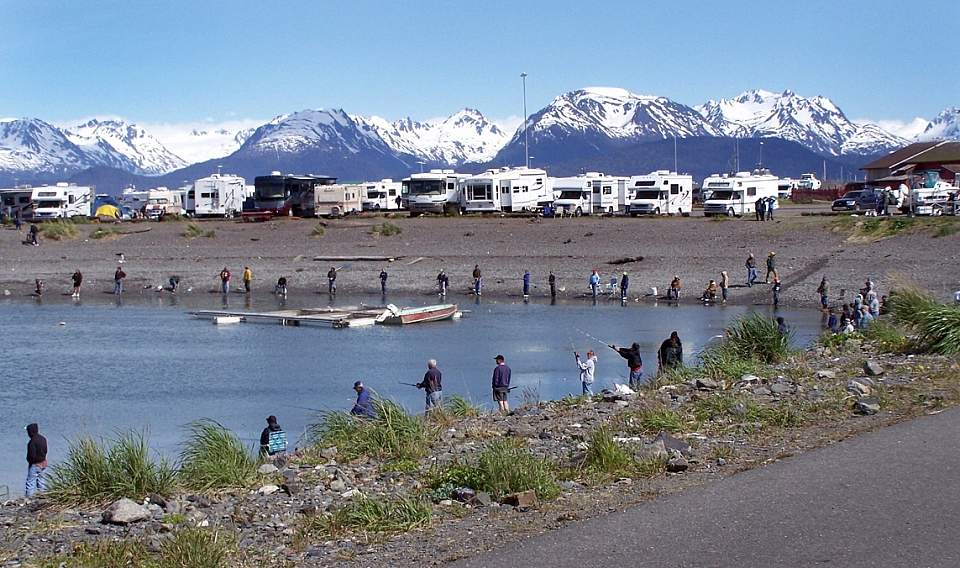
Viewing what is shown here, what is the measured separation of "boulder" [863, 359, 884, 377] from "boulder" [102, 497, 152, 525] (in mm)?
9693

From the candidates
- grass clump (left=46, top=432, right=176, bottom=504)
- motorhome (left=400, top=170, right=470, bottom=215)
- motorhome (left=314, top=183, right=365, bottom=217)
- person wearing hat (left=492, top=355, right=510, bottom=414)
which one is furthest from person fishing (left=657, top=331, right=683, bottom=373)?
motorhome (left=314, top=183, right=365, bottom=217)

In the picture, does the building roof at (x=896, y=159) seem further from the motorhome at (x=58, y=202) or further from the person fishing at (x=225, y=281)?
the person fishing at (x=225, y=281)

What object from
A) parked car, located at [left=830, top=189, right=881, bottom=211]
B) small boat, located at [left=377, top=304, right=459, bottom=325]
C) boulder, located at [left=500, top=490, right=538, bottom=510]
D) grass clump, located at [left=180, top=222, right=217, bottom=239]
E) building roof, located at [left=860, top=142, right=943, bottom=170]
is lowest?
small boat, located at [left=377, top=304, right=459, bottom=325]

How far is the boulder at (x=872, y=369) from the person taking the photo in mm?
15789

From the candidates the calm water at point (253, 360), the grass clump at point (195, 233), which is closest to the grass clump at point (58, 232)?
the grass clump at point (195, 233)

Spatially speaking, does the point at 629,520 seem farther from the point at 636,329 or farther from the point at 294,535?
the point at 636,329

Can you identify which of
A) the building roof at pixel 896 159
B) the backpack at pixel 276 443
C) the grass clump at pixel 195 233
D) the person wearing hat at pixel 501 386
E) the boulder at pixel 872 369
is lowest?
the backpack at pixel 276 443

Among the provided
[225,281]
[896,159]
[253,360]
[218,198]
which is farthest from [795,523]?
[896,159]

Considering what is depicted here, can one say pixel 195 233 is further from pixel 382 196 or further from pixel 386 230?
pixel 382 196

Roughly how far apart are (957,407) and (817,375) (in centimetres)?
322

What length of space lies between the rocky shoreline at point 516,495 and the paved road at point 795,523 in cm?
49

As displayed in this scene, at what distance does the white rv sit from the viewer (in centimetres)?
7669

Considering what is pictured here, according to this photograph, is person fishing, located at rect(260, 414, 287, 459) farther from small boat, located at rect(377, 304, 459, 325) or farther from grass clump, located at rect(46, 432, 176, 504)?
small boat, located at rect(377, 304, 459, 325)

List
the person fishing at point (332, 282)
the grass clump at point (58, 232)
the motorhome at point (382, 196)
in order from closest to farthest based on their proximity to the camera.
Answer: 1. the person fishing at point (332, 282)
2. the grass clump at point (58, 232)
3. the motorhome at point (382, 196)
